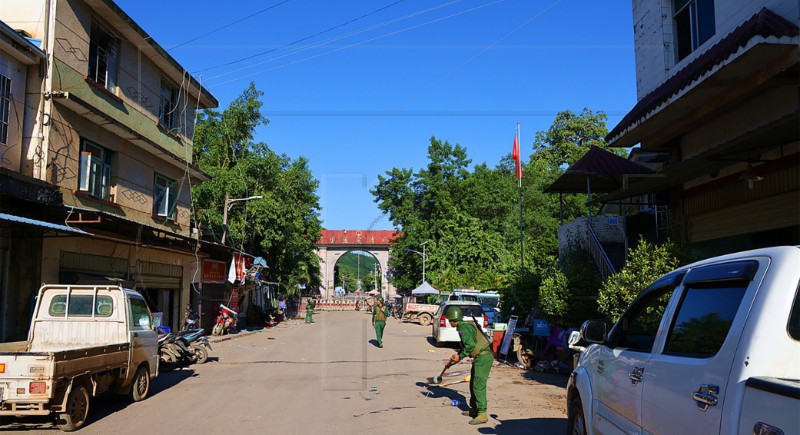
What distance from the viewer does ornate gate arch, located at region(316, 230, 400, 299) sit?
94.2 metres

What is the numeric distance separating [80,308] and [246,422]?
4.01 meters

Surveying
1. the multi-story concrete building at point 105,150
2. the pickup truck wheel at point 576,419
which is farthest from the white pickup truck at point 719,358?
the multi-story concrete building at point 105,150

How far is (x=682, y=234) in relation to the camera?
38.2 feet

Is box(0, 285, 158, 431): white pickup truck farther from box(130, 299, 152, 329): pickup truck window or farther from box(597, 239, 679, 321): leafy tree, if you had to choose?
box(597, 239, 679, 321): leafy tree

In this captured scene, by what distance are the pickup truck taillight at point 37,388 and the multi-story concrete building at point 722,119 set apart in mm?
9356

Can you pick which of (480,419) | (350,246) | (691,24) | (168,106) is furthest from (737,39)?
(350,246)

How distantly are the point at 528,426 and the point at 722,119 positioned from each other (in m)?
6.63

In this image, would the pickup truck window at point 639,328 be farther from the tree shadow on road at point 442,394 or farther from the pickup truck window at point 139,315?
the pickup truck window at point 139,315

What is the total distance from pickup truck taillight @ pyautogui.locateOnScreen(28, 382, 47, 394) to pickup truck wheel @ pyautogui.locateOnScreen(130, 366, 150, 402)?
263 centimetres

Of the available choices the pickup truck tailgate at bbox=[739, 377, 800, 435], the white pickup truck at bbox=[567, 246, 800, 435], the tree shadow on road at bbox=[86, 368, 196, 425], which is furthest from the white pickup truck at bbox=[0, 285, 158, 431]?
the pickup truck tailgate at bbox=[739, 377, 800, 435]

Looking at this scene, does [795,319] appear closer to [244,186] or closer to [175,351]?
[175,351]

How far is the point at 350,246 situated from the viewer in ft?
312

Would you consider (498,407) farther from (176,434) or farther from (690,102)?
(690,102)

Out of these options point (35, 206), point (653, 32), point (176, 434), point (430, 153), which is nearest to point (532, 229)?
point (430, 153)
